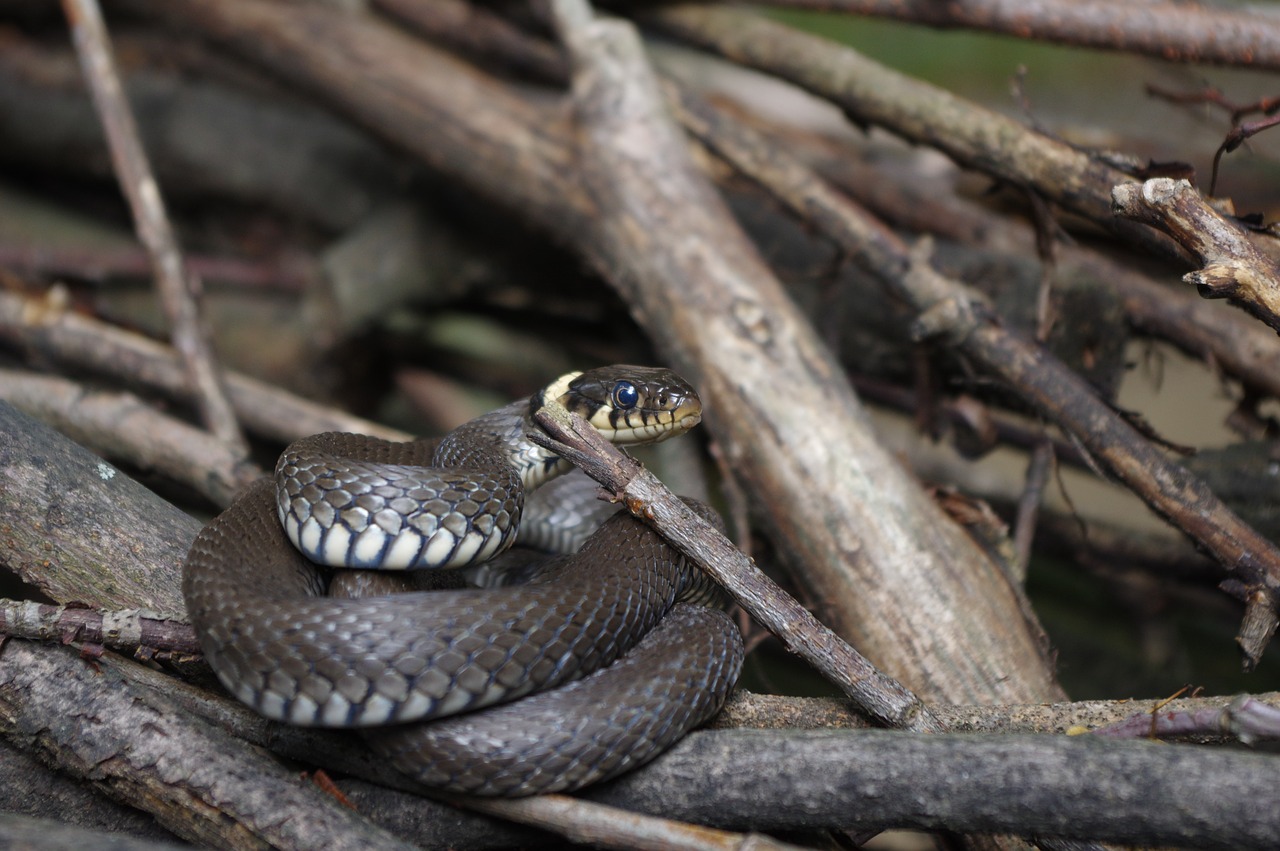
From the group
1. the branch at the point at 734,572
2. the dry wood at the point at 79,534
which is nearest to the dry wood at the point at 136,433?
the dry wood at the point at 79,534

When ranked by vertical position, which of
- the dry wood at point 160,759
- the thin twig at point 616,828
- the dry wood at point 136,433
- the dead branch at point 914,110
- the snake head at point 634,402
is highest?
the dead branch at point 914,110

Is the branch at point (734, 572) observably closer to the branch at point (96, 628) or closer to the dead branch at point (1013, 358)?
the branch at point (96, 628)

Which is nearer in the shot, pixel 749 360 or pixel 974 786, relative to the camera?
pixel 974 786

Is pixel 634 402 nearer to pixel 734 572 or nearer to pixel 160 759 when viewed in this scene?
pixel 734 572

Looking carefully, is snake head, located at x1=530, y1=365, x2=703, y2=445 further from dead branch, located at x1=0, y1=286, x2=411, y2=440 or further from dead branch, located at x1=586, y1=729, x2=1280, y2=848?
dead branch, located at x1=0, y1=286, x2=411, y2=440

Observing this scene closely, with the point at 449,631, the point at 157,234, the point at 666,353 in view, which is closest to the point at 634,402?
the point at 666,353

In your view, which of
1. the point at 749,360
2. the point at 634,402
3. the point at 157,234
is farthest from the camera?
the point at 157,234
